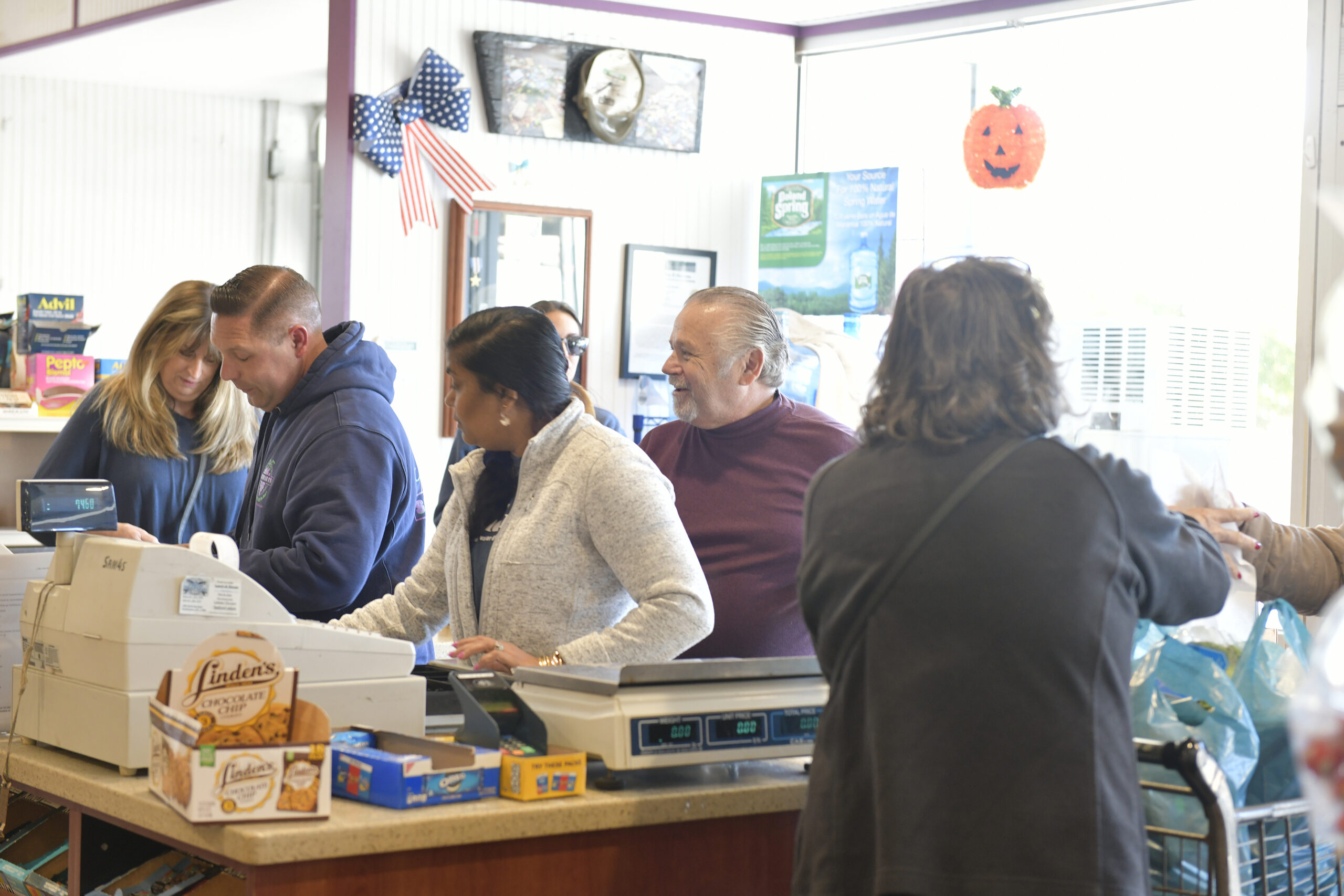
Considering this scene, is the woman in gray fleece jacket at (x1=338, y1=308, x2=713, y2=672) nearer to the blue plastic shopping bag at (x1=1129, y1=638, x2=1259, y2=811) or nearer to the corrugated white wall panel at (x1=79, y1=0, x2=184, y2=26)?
the blue plastic shopping bag at (x1=1129, y1=638, x2=1259, y2=811)

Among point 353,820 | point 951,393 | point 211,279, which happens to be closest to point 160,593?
point 353,820

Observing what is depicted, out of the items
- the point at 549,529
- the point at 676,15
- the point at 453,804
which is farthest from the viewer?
the point at 676,15

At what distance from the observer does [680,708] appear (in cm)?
188

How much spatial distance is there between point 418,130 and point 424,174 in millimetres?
184

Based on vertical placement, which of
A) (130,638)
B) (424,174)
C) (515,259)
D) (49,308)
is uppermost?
(424,174)

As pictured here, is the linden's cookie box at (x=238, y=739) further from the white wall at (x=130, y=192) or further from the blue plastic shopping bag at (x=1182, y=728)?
the white wall at (x=130, y=192)

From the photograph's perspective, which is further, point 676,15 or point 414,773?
point 676,15

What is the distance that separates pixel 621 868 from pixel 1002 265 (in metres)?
0.96

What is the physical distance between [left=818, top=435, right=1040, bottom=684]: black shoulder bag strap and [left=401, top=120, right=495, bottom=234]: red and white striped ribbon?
419 centimetres

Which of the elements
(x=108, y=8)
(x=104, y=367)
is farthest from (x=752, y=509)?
(x=108, y=8)

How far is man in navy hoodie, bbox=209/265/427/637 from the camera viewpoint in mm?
2658

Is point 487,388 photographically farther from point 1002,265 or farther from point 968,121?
point 968,121

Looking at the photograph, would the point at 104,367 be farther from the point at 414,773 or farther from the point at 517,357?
the point at 414,773

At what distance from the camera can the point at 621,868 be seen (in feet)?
6.15
